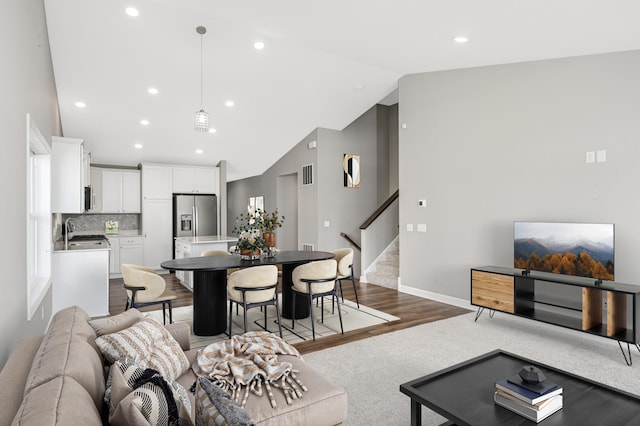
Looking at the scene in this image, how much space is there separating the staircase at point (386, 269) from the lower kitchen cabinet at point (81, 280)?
431 centimetres

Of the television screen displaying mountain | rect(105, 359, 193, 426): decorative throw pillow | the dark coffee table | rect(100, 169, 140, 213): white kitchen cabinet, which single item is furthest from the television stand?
rect(100, 169, 140, 213): white kitchen cabinet

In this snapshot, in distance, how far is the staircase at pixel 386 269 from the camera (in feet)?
21.3

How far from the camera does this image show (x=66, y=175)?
459 centimetres

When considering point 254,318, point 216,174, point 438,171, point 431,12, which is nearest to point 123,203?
point 216,174

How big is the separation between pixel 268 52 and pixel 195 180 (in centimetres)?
426

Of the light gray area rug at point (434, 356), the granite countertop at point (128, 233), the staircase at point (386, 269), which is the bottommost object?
the light gray area rug at point (434, 356)

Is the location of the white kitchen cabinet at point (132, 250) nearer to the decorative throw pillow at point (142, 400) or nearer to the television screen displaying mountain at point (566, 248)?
the decorative throw pillow at point (142, 400)

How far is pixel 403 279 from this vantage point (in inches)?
235

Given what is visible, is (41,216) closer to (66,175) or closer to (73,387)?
(66,175)

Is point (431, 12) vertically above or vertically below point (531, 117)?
above

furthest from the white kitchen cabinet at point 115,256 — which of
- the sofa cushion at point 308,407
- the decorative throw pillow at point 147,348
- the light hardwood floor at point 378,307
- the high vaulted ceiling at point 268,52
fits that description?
the sofa cushion at point 308,407

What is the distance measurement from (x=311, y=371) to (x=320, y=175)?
5578mm

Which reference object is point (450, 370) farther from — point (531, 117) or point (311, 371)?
point (531, 117)

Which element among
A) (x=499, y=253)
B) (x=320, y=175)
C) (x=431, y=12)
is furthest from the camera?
(x=320, y=175)
